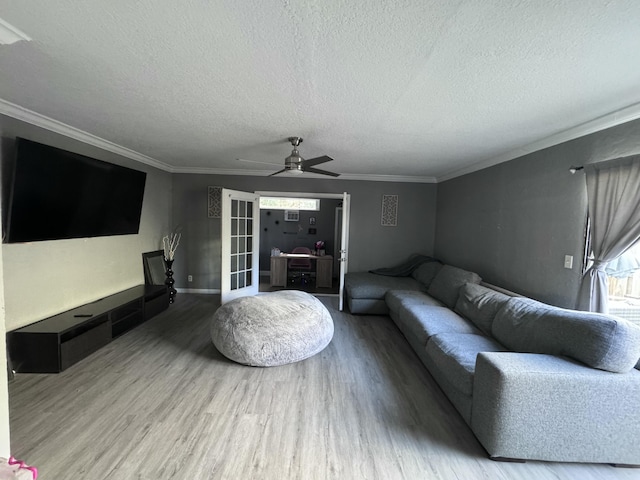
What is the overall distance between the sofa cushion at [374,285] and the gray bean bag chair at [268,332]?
1.35m

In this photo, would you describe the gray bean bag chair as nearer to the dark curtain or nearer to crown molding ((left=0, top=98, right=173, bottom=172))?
the dark curtain

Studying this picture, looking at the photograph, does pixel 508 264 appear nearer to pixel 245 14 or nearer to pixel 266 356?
pixel 266 356

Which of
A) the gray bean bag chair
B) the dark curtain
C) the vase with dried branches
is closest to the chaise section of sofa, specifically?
the gray bean bag chair

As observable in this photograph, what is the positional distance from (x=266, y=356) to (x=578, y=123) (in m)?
3.51

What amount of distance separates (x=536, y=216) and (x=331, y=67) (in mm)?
2664

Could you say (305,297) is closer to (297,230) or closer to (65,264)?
(65,264)

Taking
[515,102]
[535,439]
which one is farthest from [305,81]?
[535,439]

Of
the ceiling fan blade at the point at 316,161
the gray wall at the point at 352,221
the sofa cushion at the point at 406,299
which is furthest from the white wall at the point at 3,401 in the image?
the gray wall at the point at 352,221

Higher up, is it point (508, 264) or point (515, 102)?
point (515, 102)

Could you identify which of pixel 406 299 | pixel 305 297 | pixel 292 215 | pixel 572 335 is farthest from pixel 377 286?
pixel 292 215

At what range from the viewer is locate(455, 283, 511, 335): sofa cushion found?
9.21 feet

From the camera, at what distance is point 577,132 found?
2.46 m

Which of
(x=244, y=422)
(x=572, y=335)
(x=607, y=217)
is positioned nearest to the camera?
(x=572, y=335)

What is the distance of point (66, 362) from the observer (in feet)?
8.70
